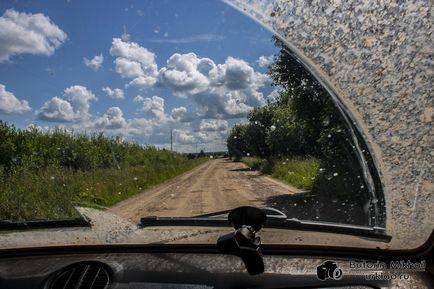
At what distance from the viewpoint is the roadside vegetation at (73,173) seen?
115 inches

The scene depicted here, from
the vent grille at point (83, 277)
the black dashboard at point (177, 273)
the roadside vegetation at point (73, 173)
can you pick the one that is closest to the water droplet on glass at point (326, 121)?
the black dashboard at point (177, 273)

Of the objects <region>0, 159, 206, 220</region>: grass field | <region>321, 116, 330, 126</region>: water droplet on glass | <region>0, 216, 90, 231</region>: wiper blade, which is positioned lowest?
<region>0, 216, 90, 231</region>: wiper blade

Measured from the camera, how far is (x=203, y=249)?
2.62 m

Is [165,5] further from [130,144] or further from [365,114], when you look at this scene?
[365,114]

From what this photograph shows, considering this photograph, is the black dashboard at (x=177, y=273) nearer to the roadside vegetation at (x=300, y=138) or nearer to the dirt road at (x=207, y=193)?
the dirt road at (x=207, y=193)

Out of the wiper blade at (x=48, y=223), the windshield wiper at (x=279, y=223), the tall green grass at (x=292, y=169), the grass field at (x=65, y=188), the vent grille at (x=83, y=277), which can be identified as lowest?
the vent grille at (x=83, y=277)

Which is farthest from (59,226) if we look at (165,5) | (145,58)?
(165,5)

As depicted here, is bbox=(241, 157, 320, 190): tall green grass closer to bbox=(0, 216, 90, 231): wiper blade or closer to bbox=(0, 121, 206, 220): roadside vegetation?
bbox=(0, 121, 206, 220): roadside vegetation

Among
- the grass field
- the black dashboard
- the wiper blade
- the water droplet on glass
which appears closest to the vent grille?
the black dashboard

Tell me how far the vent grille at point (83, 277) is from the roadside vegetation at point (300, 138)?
1.02 metres

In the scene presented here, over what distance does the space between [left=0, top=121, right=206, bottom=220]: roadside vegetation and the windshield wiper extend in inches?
16.5

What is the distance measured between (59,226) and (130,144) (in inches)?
25.3

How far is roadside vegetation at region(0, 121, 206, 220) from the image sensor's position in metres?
2.93

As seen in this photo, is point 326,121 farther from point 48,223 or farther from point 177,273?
point 48,223
